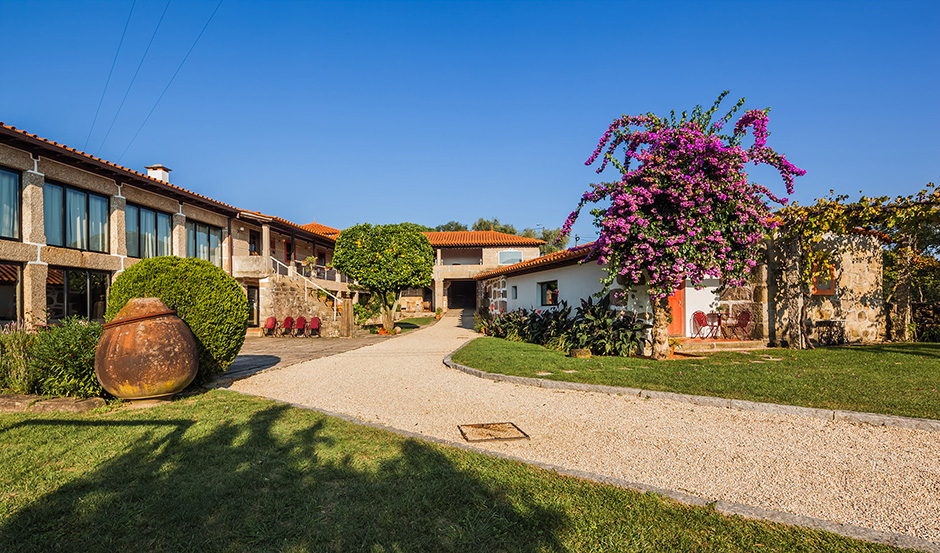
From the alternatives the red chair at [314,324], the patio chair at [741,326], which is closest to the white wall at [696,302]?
the patio chair at [741,326]

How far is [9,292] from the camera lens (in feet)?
43.4

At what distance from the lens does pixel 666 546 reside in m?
2.76

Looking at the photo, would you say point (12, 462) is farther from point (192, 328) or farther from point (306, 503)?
point (192, 328)

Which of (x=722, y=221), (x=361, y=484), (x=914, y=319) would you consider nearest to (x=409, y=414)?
(x=361, y=484)

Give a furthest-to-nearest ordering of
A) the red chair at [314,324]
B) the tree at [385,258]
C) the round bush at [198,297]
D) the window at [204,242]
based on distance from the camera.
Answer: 1. the tree at [385,258]
2. the window at [204,242]
3. the red chair at [314,324]
4. the round bush at [198,297]

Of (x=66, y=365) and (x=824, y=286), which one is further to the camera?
(x=824, y=286)

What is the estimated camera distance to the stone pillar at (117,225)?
1592 cm

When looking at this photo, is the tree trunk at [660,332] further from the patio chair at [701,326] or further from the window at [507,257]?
the window at [507,257]

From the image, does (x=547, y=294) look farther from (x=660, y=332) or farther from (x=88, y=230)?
(x=88, y=230)

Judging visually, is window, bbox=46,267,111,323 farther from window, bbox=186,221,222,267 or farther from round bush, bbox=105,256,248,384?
round bush, bbox=105,256,248,384

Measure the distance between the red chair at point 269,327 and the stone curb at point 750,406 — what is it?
14.0 metres

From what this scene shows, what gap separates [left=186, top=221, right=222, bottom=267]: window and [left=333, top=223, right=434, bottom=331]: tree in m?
5.23

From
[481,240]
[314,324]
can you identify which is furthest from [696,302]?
[481,240]

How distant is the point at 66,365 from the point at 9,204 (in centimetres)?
994
